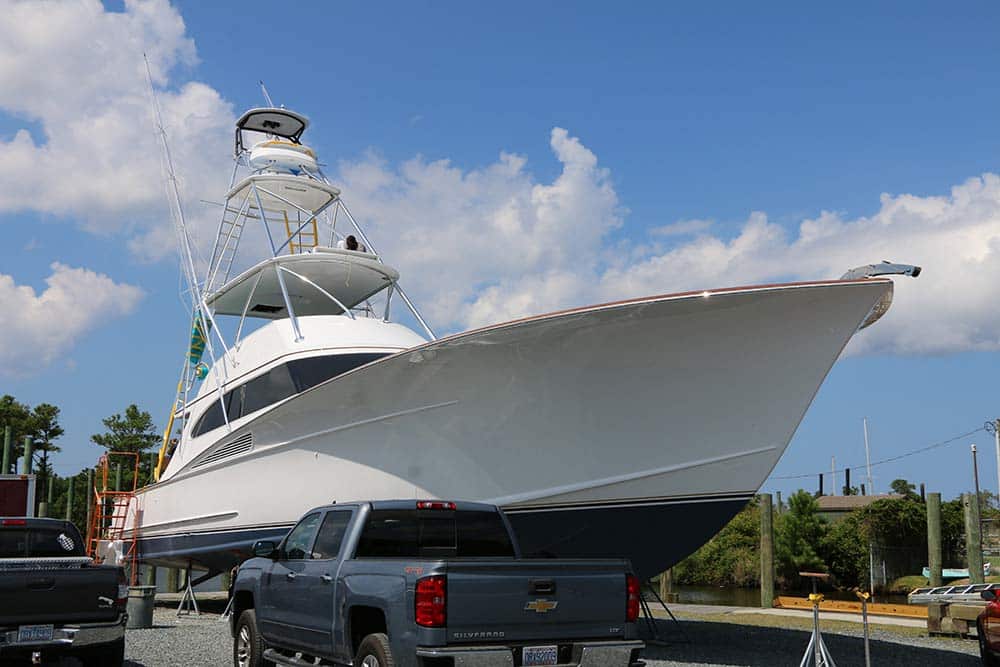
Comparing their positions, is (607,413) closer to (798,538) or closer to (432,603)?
(432,603)

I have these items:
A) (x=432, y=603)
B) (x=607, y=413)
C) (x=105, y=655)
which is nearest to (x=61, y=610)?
(x=105, y=655)

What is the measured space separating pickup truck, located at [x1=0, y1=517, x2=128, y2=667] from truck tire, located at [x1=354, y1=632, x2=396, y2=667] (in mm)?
2722

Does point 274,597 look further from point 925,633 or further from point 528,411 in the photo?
point 925,633

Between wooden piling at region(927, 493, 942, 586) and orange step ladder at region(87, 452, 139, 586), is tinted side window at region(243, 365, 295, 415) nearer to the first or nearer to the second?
orange step ladder at region(87, 452, 139, 586)

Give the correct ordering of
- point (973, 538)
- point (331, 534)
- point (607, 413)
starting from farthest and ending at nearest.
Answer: point (973, 538), point (607, 413), point (331, 534)

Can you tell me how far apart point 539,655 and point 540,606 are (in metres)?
0.29

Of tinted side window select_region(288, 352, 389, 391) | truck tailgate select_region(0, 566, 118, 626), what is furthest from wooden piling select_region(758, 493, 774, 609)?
truck tailgate select_region(0, 566, 118, 626)

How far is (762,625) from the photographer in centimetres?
1506

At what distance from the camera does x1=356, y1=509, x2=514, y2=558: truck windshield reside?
7168 millimetres

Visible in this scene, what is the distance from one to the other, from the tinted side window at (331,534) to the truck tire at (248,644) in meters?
1.28

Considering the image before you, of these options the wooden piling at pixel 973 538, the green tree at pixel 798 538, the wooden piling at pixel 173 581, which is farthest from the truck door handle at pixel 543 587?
the green tree at pixel 798 538

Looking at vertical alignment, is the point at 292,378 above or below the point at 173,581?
above

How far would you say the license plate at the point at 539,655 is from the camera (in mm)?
5883

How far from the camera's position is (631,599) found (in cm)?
639
